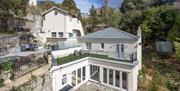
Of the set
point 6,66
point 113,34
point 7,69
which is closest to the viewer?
point 7,69

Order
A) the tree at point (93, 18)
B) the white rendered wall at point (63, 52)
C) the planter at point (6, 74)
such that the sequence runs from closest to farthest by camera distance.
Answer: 1. the planter at point (6, 74)
2. the white rendered wall at point (63, 52)
3. the tree at point (93, 18)

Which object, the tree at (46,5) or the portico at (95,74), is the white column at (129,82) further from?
the tree at (46,5)

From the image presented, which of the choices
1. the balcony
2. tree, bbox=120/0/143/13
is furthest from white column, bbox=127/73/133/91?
tree, bbox=120/0/143/13

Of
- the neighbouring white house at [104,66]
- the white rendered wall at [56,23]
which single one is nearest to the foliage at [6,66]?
the neighbouring white house at [104,66]

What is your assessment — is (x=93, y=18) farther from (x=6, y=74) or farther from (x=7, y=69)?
(x=6, y=74)

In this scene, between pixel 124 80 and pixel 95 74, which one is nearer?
pixel 124 80

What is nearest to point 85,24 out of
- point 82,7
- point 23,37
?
point 82,7

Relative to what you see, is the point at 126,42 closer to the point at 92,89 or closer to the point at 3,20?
the point at 92,89

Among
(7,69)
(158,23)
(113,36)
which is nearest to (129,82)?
(113,36)

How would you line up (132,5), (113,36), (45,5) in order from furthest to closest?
1. (45,5)
2. (132,5)
3. (113,36)
